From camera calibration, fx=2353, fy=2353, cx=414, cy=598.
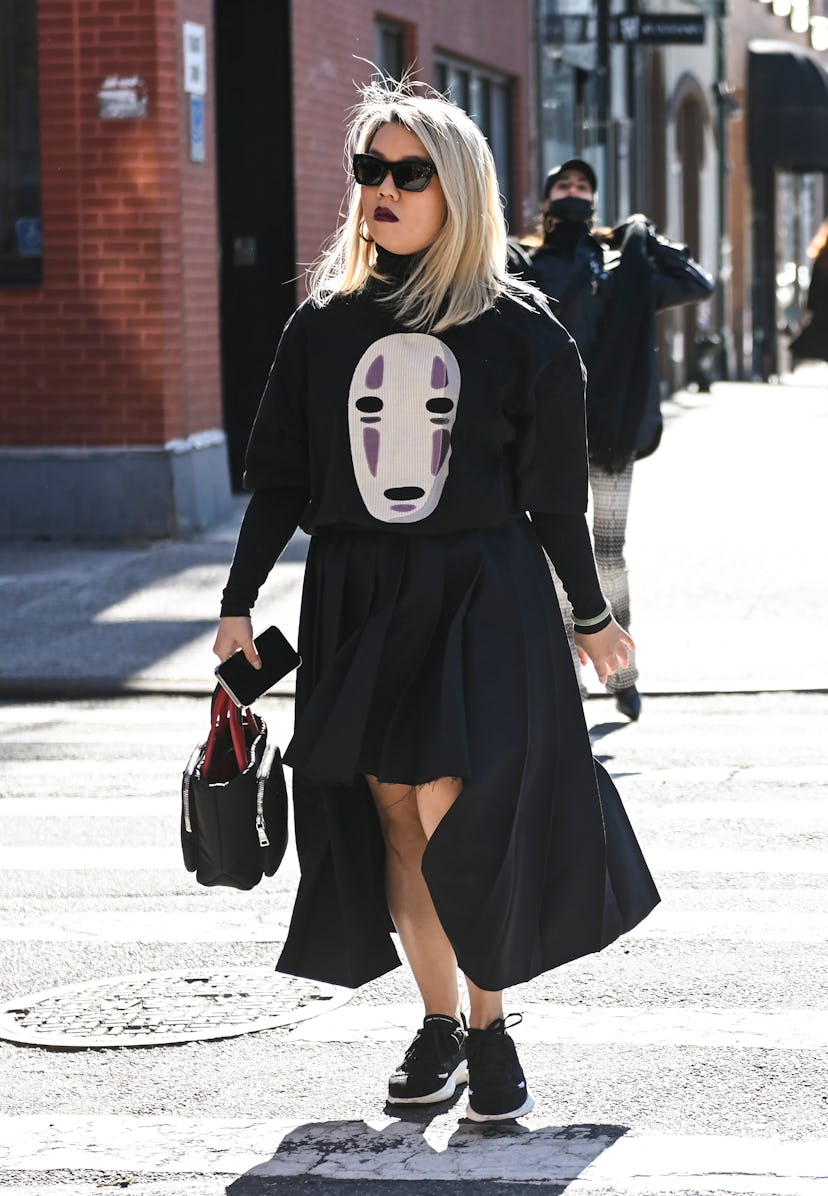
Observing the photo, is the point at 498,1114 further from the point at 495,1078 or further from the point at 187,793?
the point at 187,793

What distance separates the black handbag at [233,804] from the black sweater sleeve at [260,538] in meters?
0.20

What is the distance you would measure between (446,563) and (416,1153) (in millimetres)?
1103

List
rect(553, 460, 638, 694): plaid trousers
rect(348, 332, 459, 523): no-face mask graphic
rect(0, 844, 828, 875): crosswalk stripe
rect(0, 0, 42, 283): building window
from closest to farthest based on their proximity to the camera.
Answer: rect(348, 332, 459, 523): no-face mask graphic → rect(0, 844, 828, 875): crosswalk stripe → rect(553, 460, 638, 694): plaid trousers → rect(0, 0, 42, 283): building window

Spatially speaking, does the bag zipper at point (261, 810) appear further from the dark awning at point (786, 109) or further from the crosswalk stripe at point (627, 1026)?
the dark awning at point (786, 109)

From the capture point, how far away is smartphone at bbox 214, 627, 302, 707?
183 inches

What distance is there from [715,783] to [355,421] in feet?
12.3

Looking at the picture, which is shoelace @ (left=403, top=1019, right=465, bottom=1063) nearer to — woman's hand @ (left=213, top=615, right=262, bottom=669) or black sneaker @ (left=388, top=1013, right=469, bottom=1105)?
black sneaker @ (left=388, top=1013, right=469, bottom=1105)

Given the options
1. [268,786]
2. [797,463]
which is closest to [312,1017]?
[268,786]

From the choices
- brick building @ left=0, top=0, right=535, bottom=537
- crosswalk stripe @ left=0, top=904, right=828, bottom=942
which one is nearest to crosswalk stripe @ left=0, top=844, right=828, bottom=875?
crosswalk stripe @ left=0, top=904, right=828, bottom=942

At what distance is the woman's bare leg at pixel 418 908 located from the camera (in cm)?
458

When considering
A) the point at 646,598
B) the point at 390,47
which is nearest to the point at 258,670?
the point at 646,598

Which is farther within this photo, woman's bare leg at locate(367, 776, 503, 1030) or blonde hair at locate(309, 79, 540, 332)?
woman's bare leg at locate(367, 776, 503, 1030)

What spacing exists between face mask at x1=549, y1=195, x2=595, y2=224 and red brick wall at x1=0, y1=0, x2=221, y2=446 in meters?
6.61

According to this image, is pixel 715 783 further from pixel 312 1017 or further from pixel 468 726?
pixel 468 726
